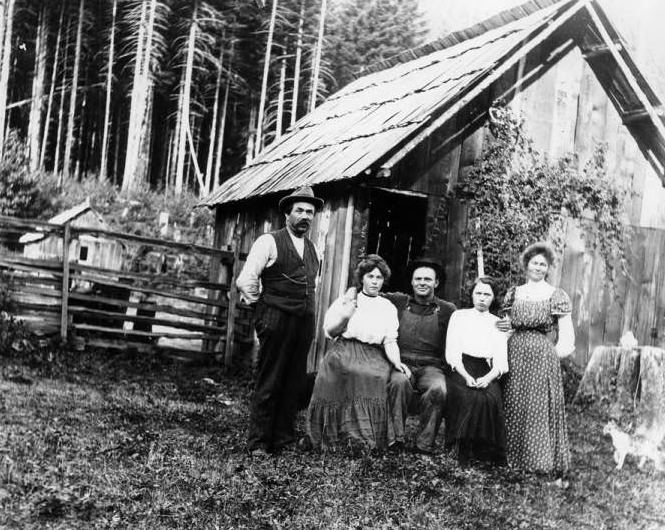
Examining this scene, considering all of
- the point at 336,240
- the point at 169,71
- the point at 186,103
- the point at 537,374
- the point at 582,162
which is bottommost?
the point at 537,374

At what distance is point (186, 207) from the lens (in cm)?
2539

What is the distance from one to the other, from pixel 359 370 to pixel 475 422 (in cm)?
101

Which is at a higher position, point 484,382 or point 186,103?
point 186,103

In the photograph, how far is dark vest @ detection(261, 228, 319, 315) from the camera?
18.1ft

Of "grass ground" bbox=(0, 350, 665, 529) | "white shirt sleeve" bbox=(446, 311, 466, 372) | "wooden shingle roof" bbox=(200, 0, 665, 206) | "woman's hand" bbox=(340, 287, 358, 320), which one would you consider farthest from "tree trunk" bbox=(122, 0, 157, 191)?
"white shirt sleeve" bbox=(446, 311, 466, 372)

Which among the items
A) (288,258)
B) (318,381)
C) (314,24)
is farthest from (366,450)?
(314,24)

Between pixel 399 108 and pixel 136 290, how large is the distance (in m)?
4.60

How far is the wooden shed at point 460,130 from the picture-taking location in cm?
795

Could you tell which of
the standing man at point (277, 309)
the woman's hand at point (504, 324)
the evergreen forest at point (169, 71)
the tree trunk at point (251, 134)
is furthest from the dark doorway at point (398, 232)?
the tree trunk at point (251, 134)

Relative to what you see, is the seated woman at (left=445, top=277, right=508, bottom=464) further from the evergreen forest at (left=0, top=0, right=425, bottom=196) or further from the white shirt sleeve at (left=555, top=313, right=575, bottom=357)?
the evergreen forest at (left=0, top=0, right=425, bottom=196)

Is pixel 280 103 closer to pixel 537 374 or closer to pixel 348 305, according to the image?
pixel 348 305

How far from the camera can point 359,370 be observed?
5797 mm

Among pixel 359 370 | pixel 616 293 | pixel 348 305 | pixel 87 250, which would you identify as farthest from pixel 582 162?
pixel 87 250

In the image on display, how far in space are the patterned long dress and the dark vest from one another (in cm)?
177
